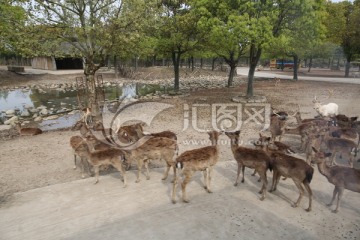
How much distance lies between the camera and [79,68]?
55.3 m

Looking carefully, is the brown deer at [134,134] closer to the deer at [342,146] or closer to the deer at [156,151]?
the deer at [156,151]

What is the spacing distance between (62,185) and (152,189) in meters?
2.53

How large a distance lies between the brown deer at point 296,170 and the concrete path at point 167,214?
52 centimetres

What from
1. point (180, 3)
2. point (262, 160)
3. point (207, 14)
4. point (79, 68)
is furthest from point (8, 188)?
point (79, 68)

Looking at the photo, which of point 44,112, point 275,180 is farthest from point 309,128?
point 44,112

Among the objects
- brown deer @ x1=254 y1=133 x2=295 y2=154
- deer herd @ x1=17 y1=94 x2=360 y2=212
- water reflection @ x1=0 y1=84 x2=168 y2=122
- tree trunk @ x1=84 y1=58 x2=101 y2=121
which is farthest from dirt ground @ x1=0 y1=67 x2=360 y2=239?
water reflection @ x1=0 y1=84 x2=168 y2=122

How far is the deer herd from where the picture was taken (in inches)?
261

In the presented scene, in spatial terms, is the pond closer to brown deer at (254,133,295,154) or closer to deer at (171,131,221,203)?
deer at (171,131,221,203)

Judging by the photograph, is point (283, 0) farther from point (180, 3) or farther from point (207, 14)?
point (180, 3)

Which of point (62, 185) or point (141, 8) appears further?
point (141, 8)

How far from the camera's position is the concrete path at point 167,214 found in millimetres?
5797

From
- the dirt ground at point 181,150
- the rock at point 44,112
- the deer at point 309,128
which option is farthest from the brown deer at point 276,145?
the rock at point 44,112

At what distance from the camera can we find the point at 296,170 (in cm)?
660

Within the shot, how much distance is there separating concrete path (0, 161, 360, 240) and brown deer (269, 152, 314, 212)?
1.72 ft
